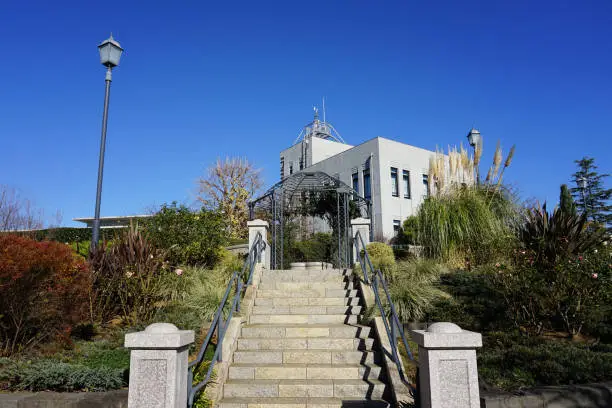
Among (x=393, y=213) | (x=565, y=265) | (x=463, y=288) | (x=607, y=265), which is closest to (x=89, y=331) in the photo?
(x=463, y=288)

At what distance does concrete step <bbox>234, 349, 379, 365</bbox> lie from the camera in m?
5.76

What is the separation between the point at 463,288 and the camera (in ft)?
25.9

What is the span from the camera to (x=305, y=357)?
19.1ft

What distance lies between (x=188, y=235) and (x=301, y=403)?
696 centimetres

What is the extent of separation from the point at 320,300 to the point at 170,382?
13.8 ft

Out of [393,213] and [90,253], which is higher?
[393,213]

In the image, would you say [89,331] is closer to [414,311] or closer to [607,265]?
[414,311]

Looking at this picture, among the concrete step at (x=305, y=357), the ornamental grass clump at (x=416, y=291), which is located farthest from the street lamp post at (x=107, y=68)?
the ornamental grass clump at (x=416, y=291)

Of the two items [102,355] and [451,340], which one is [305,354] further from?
[102,355]

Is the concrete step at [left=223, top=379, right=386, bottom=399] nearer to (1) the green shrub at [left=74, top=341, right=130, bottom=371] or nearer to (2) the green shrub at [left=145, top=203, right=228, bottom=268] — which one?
(1) the green shrub at [left=74, top=341, right=130, bottom=371]

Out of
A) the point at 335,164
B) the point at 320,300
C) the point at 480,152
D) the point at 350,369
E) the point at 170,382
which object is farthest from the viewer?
the point at 335,164

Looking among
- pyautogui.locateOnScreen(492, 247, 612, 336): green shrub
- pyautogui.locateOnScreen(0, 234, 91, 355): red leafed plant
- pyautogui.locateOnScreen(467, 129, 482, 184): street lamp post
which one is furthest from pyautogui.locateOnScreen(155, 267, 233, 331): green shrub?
pyautogui.locateOnScreen(467, 129, 482, 184): street lamp post

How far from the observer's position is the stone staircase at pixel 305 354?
5.03m

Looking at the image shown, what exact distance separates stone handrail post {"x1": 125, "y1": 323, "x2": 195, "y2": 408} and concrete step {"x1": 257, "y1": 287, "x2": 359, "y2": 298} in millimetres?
4231
